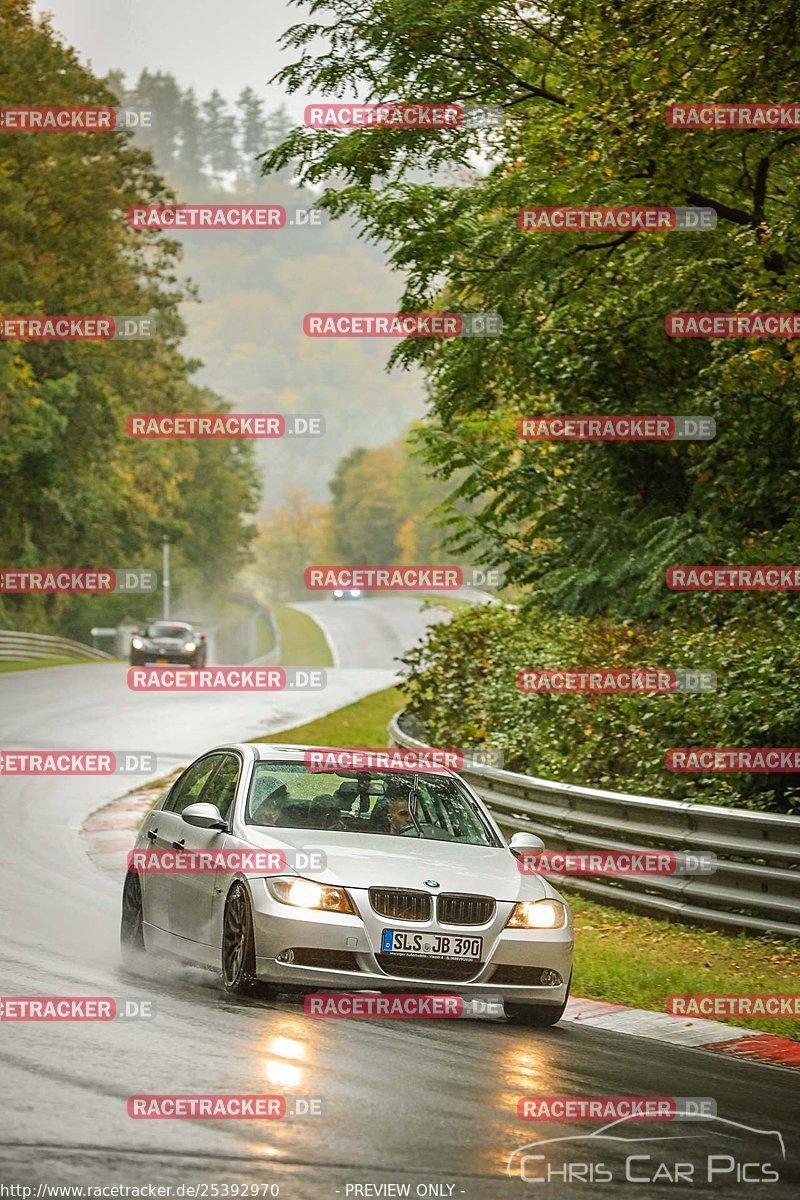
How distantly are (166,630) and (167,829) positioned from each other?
125ft

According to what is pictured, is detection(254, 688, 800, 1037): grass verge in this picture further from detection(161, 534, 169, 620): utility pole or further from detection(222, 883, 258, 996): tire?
detection(161, 534, 169, 620): utility pole

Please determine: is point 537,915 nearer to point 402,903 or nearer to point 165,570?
point 402,903

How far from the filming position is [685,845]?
1286 cm

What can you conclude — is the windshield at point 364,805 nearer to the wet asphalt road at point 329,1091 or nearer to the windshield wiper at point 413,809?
the windshield wiper at point 413,809

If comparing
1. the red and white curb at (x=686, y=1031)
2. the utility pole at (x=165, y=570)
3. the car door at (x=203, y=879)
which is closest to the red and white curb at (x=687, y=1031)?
the red and white curb at (x=686, y=1031)

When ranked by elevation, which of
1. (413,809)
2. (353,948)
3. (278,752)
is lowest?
(353,948)

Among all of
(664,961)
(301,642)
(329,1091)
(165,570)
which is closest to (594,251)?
(664,961)

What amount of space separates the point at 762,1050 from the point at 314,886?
2.52 meters

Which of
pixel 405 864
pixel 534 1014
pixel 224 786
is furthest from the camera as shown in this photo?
pixel 224 786

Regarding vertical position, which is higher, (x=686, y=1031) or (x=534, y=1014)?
(x=534, y=1014)

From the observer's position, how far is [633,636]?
18.3 m

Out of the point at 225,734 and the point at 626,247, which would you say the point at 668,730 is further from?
the point at 225,734

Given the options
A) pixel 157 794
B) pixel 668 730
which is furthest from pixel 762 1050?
pixel 157 794

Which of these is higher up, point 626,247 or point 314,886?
point 626,247
